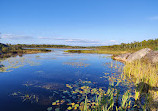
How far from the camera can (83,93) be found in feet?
22.3

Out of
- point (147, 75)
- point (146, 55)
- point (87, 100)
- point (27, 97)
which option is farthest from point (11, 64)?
point (146, 55)

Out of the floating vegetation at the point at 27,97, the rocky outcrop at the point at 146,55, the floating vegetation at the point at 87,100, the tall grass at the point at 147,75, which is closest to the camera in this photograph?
the floating vegetation at the point at 87,100

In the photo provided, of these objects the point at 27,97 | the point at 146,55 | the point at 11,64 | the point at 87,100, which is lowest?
the point at 27,97

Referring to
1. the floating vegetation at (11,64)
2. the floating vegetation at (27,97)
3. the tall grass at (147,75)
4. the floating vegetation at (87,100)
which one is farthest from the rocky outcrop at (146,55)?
the floating vegetation at (11,64)

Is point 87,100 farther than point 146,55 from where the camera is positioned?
No

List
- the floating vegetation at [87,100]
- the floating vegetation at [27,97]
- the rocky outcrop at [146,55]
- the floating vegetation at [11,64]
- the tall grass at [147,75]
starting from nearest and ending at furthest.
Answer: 1. the floating vegetation at [87,100]
2. the floating vegetation at [27,97]
3. the tall grass at [147,75]
4. the rocky outcrop at [146,55]
5. the floating vegetation at [11,64]

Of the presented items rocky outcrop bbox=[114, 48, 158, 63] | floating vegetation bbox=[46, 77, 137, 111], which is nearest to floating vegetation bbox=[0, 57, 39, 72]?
floating vegetation bbox=[46, 77, 137, 111]

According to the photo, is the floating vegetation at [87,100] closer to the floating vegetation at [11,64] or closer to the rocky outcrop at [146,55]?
the rocky outcrop at [146,55]

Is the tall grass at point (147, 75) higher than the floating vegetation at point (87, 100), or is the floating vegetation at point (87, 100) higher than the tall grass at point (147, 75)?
the tall grass at point (147, 75)

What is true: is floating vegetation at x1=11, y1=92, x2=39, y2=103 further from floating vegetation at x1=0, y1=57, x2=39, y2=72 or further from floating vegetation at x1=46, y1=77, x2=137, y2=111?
floating vegetation at x1=0, y1=57, x2=39, y2=72

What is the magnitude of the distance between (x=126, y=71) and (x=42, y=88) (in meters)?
10.0

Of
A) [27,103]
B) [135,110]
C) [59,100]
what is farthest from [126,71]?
[27,103]

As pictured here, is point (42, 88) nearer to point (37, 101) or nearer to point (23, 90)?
point (23, 90)

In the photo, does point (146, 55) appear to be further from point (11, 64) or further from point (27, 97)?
point (11, 64)
